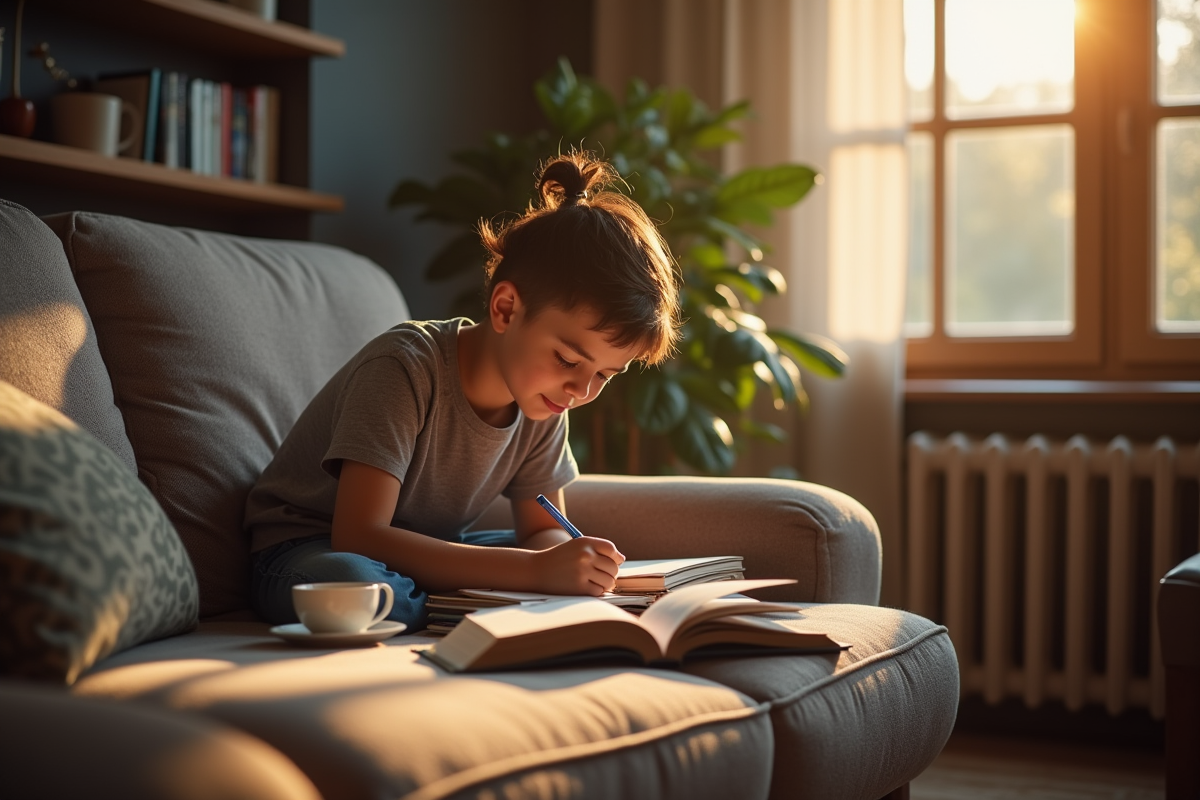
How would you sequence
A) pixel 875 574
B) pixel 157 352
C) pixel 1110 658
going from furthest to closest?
pixel 1110 658
pixel 875 574
pixel 157 352

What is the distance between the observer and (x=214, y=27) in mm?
2521

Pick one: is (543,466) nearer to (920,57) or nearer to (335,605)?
(335,605)

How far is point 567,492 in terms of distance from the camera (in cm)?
189

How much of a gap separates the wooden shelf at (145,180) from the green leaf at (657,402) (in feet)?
2.63

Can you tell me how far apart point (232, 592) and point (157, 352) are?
0.34 m

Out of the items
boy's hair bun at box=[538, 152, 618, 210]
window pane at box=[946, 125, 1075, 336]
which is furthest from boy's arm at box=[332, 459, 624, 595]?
window pane at box=[946, 125, 1075, 336]

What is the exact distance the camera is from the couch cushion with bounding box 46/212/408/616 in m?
1.59

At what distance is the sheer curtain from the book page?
1.69 meters

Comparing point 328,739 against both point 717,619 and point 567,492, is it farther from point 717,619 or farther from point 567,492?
point 567,492

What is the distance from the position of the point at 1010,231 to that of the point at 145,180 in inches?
81.9

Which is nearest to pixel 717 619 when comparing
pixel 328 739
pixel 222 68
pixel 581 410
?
pixel 328 739

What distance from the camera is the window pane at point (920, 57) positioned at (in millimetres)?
3160

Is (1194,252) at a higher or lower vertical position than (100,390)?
higher

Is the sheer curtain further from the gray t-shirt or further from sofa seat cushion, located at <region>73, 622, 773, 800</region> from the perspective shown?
sofa seat cushion, located at <region>73, 622, 773, 800</region>
